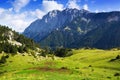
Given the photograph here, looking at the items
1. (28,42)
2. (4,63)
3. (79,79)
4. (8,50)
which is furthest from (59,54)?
(79,79)

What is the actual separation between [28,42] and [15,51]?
52066 mm

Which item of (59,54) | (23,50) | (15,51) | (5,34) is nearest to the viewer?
(15,51)

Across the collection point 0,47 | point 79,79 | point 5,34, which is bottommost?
point 79,79

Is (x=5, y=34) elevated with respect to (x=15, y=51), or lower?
elevated

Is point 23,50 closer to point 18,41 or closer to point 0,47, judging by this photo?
point 0,47

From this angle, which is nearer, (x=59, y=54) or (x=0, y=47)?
(x=0, y=47)

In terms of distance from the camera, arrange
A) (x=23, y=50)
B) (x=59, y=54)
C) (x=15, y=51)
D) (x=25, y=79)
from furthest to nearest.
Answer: (x=59, y=54), (x=23, y=50), (x=15, y=51), (x=25, y=79)

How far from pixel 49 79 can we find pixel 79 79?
4838 millimetres

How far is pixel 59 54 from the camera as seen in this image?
181 metres

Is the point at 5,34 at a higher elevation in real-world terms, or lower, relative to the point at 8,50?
higher

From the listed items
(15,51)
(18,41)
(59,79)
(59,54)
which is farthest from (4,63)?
(59,54)

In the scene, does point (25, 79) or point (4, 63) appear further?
point (4, 63)

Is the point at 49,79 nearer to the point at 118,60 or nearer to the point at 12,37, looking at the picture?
the point at 118,60

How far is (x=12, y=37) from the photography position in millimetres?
166500
